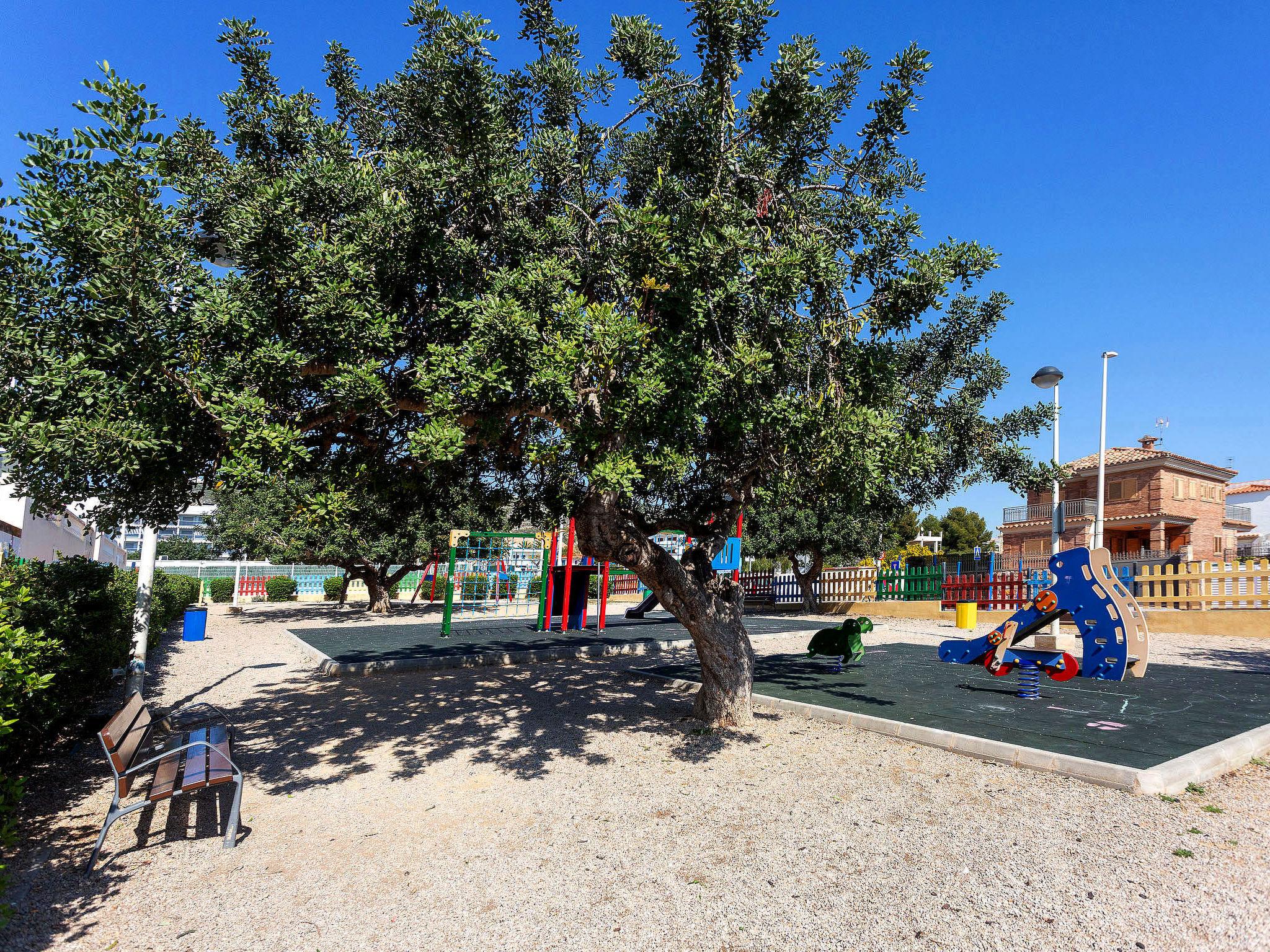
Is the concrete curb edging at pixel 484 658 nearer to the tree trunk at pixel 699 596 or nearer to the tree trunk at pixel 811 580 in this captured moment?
the tree trunk at pixel 699 596

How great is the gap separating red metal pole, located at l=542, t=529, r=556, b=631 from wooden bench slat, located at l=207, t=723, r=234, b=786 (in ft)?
33.7

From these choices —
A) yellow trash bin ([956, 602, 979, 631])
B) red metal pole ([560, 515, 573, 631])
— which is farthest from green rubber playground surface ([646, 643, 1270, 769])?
yellow trash bin ([956, 602, 979, 631])

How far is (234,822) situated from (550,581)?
1194cm

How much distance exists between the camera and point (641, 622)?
22.3 meters

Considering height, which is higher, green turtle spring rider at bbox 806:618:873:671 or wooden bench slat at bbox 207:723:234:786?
green turtle spring rider at bbox 806:618:873:671

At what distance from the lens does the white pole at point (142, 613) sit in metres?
8.91

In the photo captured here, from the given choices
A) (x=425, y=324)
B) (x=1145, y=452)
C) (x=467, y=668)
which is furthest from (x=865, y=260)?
(x=1145, y=452)

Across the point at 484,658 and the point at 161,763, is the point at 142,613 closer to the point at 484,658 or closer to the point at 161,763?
the point at 161,763

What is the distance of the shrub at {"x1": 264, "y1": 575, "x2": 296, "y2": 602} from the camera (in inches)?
1384

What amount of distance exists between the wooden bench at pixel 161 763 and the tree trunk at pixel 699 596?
13.0 ft

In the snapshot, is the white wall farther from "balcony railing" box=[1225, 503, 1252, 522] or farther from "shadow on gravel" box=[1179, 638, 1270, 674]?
"shadow on gravel" box=[1179, 638, 1270, 674]

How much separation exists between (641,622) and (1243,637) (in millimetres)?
15907

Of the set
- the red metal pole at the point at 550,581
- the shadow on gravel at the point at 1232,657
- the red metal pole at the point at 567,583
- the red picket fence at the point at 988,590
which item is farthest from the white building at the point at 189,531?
the shadow on gravel at the point at 1232,657

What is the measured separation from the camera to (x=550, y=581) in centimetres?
1708
